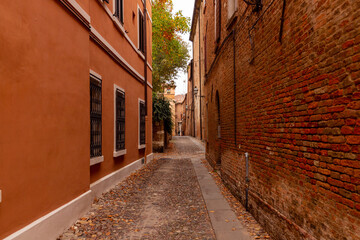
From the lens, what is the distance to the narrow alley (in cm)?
378

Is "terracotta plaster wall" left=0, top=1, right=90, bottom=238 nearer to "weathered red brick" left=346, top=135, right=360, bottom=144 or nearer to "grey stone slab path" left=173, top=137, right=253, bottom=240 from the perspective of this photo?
"grey stone slab path" left=173, top=137, right=253, bottom=240

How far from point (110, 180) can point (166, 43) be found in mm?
14190

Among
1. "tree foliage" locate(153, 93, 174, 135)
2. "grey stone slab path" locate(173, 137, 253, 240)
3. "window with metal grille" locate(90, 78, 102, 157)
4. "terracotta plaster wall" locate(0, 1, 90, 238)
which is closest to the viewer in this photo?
"terracotta plaster wall" locate(0, 1, 90, 238)

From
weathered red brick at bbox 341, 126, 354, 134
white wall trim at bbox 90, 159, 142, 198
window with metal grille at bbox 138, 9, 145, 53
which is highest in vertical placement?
window with metal grille at bbox 138, 9, 145, 53

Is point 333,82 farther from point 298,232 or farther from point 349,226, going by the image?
point 298,232

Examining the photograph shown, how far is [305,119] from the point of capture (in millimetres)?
2865

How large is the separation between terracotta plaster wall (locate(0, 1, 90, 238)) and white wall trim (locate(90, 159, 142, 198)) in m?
0.80

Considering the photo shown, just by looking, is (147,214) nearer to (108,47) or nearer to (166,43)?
(108,47)

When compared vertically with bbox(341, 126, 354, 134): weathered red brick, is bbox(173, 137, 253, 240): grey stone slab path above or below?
below

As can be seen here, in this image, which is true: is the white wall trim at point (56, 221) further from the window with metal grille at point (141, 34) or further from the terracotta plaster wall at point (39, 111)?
the window with metal grille at point (141, 34)

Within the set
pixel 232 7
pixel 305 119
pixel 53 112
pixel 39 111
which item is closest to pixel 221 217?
pixel 305 119

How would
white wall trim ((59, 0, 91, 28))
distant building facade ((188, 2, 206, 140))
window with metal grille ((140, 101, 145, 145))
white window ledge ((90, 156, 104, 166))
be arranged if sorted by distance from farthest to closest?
distant building facade ((188, 2, 206, 140))
window with metal grille ((140, 101, 145, 145))
white window ledge ((90, 156, 104, 166))
white wall trim ((59, 0, 91, 28))

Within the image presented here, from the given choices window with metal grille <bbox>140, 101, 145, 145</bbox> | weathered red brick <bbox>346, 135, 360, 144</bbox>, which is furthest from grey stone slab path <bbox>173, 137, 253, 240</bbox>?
window with metal grille <bbox>140, 101, 145, 145</bbox>

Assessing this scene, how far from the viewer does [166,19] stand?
16.8 m
